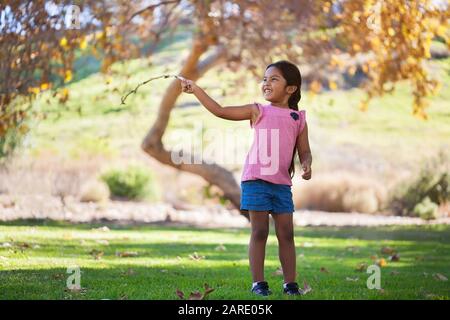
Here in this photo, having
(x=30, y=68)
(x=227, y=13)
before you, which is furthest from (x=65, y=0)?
(x=227, y=13)

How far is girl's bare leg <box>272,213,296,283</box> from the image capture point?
519 cm

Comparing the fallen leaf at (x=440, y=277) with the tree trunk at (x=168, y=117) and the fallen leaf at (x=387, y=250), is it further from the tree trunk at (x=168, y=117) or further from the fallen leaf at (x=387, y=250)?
the tree trunk at (x=168, y=117)

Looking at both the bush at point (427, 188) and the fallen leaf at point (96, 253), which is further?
the bush at point (427, 188)

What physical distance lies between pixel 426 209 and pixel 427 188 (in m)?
0.78

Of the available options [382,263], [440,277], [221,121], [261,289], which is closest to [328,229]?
[382,263]

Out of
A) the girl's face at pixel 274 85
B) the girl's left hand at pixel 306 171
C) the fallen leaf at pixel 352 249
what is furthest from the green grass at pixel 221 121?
the girl's left hand at pixel 306 171

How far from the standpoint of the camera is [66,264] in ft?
21.1

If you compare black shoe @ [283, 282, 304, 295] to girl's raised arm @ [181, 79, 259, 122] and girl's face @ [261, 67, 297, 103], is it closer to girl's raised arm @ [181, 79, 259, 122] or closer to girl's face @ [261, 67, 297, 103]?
girl's raised arm @ [181, 79, 259, 122]

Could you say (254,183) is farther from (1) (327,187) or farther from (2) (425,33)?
(1) (327,187)

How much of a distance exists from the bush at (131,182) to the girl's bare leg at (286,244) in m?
10.6

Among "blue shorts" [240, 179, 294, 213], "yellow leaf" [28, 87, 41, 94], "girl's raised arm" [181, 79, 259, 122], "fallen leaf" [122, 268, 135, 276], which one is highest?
"yellow leaf" [28, 87, 41, 94]

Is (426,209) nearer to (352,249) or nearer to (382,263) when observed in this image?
(352,249)

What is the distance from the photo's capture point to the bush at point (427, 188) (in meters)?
15.3

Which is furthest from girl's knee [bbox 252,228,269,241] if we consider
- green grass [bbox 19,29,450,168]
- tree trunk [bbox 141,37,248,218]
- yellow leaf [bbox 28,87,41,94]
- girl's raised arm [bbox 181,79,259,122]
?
green grass [bbox 19,29,450,168]
